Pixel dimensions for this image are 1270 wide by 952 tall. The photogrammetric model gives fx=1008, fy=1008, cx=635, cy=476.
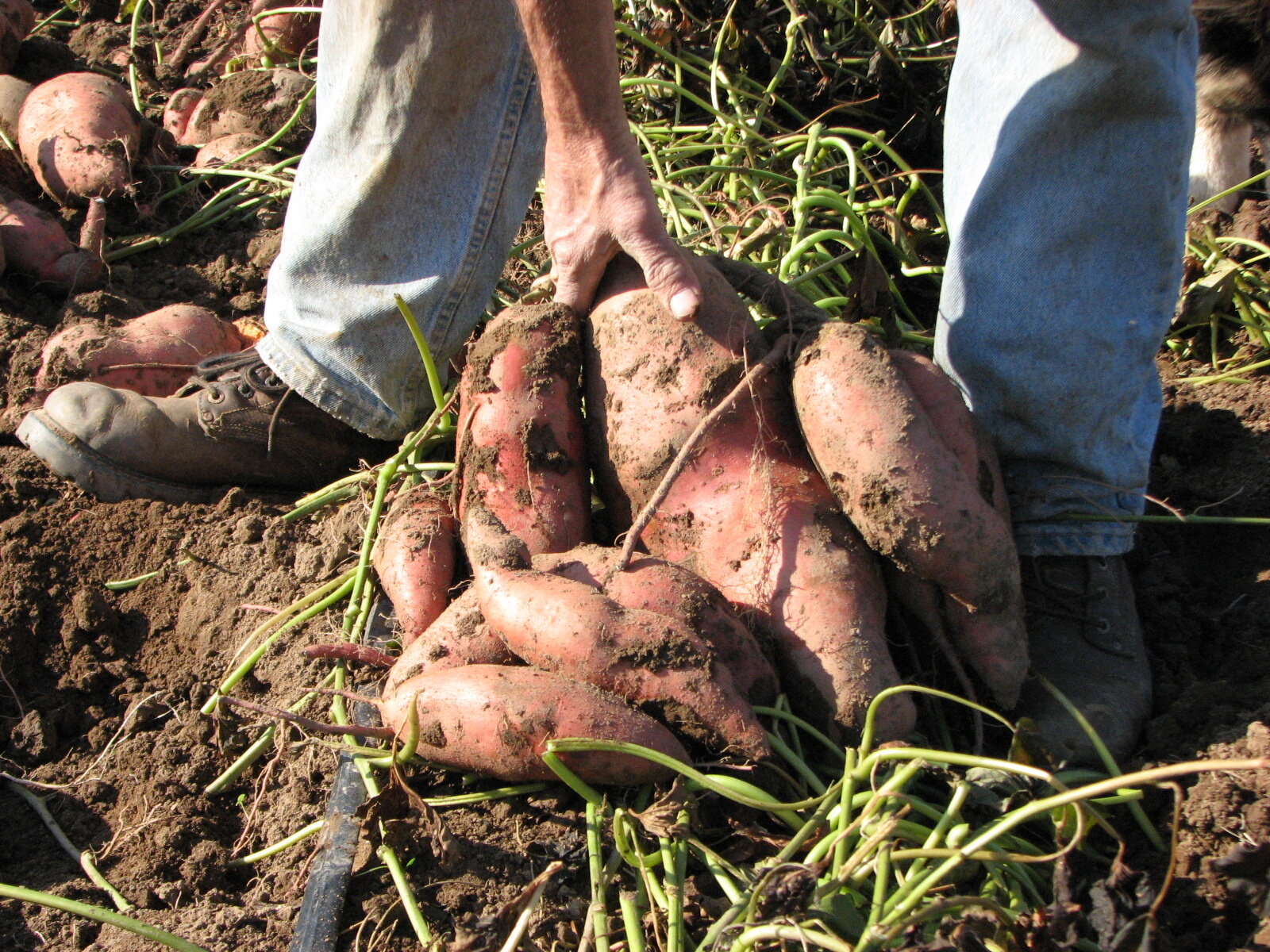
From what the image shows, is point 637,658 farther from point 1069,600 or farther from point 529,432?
point 1069,600

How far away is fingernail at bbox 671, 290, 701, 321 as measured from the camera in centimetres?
145

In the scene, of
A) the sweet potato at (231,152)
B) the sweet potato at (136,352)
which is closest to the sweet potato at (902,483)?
the sweet potato at (136,352)

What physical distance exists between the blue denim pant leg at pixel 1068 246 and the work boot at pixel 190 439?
1244mm

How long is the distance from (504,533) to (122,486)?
1010mm

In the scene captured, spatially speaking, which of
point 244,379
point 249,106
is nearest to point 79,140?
point 249,106

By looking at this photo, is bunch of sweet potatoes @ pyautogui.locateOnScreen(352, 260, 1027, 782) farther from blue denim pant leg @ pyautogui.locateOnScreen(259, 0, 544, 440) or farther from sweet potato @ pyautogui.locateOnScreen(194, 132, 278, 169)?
sweet potato @ pyautogui.locateOnScreen(194, 132, 278, 169)

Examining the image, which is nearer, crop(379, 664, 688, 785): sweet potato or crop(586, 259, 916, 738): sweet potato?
crop(379, 664, 688, 785): sweet potato

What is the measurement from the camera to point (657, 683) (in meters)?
1.24

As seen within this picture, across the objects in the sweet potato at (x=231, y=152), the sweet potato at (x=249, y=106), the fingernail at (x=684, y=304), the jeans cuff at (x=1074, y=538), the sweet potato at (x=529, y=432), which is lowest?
the jeans cuff at (x=1074, y=538)

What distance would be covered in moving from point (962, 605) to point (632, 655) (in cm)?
45

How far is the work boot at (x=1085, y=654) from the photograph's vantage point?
1.35 m

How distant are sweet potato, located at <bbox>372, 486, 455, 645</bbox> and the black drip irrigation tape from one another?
154 mm

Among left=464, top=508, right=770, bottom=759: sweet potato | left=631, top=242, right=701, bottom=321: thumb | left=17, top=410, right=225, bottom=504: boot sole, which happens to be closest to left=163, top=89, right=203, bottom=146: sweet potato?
left=17, top=410, right=225, bottom=504: boot sole

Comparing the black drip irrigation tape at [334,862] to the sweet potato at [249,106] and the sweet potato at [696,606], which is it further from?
the sweet potato at [249,106]
